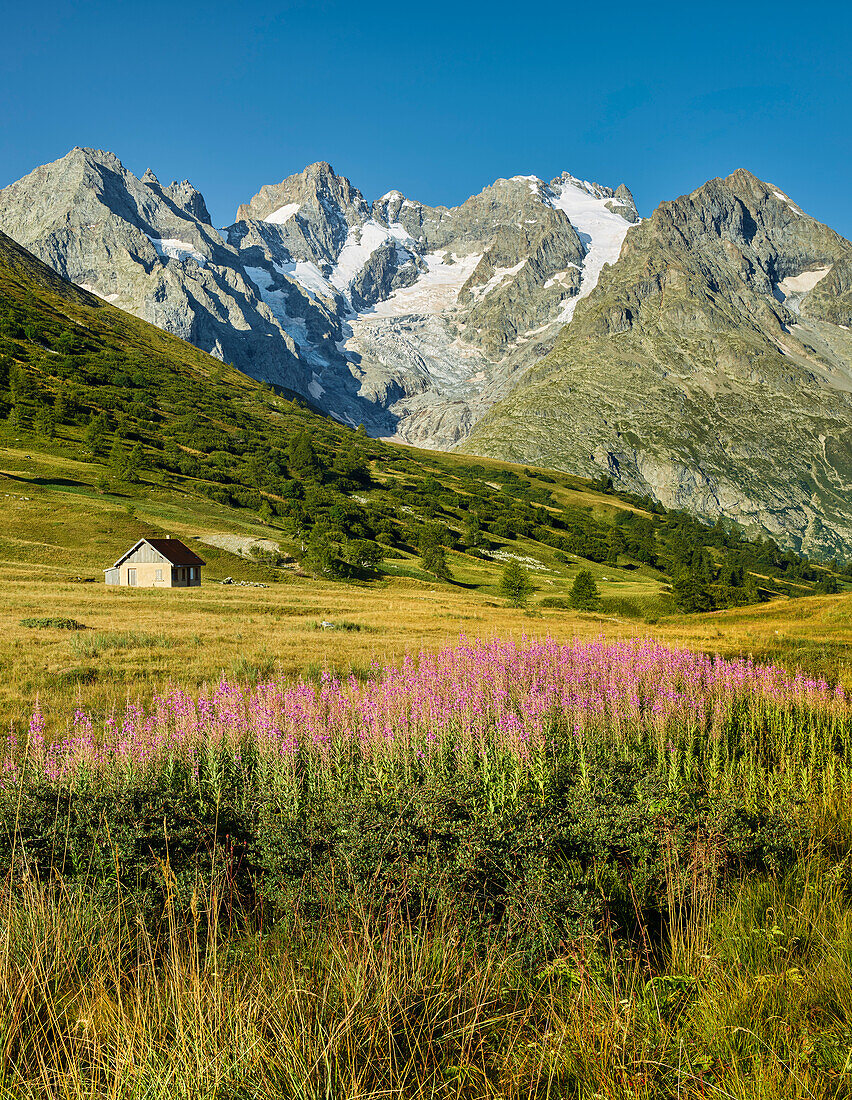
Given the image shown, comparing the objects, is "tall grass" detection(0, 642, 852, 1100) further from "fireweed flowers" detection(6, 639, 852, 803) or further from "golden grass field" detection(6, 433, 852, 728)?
"golden grass field" detection(6, 433, 852, 728)

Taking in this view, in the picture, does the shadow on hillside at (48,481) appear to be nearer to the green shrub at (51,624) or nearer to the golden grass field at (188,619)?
the golden grass field at (188,619)

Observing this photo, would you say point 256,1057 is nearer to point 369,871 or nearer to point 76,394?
point 369,871

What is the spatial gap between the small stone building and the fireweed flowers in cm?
5174

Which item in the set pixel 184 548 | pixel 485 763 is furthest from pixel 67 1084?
pixel 184 548

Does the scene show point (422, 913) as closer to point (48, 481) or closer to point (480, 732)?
point (480, 732)

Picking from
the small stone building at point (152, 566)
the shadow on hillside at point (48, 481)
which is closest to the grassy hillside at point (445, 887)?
the small stone building at point (152, 566)

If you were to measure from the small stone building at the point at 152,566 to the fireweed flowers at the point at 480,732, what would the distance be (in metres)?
51.7

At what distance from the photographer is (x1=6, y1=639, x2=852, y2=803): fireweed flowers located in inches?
309

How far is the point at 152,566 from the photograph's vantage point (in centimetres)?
6203

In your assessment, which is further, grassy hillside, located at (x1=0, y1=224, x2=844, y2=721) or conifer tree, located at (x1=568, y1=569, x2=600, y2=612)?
conifer tree, located at (x1=568, y1=569, x2=600, y2=612)

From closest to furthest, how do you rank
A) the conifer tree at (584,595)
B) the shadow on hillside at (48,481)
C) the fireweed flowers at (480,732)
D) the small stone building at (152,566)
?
the fireweed flowers at (480,732)
the small stone building at (152,566)
the shadow on hillside at (48,481)
the conifer tree at (584,595)

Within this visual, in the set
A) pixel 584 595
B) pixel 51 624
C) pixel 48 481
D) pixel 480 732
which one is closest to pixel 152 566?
pixel 48 481

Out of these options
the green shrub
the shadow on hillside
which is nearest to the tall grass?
the green shrub

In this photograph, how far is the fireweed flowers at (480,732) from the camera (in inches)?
309
